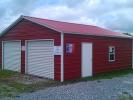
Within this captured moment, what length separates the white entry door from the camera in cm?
1989

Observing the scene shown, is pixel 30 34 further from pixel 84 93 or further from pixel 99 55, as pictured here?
pixel 84 93

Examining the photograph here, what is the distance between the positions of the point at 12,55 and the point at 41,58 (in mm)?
3866

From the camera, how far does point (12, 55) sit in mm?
22844

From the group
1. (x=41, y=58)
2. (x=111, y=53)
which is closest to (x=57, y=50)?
(x=41, y=58)

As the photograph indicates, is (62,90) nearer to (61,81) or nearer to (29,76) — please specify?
(61,81)

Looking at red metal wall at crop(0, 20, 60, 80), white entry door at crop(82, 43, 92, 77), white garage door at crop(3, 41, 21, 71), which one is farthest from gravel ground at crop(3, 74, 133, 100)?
white garage door at crop(3, 41, 21, 71)

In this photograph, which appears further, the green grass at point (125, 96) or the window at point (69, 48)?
the window at point (69, 48)

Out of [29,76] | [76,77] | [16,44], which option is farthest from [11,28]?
[76,77]

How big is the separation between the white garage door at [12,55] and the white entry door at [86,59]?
16.6ft

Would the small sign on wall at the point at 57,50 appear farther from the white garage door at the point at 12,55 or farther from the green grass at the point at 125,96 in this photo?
the green grass at the point at 125,96

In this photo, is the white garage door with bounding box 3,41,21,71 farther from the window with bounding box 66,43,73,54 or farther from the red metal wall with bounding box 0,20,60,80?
the window with bounding box 66,43,73,54

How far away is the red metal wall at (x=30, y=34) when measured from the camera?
1838 centimetres

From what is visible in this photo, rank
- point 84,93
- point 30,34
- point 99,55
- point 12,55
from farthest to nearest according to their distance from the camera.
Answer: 1. point 12,55
2. point 99,55
3. point 30,34
4. point 84,93

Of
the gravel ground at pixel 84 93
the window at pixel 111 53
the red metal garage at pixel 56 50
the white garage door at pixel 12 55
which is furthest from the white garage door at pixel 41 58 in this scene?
the window at pixel 111 53
